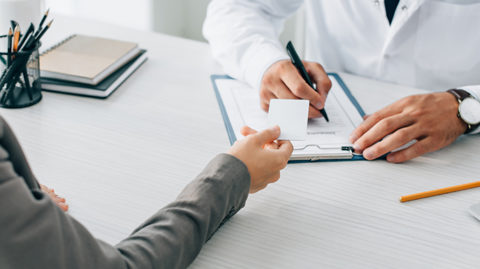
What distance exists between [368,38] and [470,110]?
458 mm

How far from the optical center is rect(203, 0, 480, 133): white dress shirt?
1.06 metres

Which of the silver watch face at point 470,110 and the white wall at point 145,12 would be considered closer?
the silver watch face at point 470,110

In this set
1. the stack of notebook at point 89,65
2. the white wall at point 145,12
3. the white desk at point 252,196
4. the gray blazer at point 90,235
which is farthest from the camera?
the white wall at point 145,12

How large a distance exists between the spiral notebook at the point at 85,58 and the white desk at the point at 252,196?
54 millimetres

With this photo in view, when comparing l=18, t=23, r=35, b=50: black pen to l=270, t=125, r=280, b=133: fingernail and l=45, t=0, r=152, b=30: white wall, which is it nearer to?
l=270, t=125, r=280, b=133: fingernail

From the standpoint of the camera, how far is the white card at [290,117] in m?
0.78

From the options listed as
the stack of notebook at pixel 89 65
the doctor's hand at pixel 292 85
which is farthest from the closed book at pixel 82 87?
the doctor's hand at pixel 292 85

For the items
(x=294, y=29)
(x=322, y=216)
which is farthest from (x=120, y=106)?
(x=294, y=29)

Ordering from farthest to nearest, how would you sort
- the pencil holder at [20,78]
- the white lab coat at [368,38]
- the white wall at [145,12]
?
the white wall at [145,12] < the white lab coat at [368,38] < the pencil holder at [20,78]

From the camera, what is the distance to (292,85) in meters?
0.87

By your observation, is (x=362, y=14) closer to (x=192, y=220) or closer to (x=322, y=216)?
(x=322, y=216)

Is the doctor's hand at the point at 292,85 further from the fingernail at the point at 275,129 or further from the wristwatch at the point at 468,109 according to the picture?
the wristwatch at the point at 468,109

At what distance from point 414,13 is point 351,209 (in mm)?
656

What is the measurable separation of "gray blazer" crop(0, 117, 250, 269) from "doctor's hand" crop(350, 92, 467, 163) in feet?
0.98
